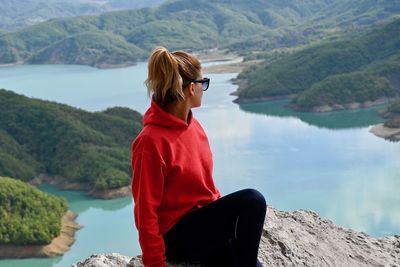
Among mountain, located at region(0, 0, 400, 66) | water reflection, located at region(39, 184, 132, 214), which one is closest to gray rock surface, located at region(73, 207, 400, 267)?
water reflection, located at region(39, 184, 132, 214)

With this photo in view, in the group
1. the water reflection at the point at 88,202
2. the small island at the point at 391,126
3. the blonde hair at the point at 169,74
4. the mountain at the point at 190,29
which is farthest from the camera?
the mountain at the point at 190,29

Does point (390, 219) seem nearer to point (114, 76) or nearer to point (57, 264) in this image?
point (57, 264)

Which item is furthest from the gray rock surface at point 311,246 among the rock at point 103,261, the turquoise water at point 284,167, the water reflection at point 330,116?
the water reflection at point 330,116

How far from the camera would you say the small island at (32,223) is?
2466 centimetres

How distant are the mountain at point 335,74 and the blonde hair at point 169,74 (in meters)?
49.3

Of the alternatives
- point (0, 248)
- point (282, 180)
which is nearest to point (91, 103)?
point (282, 180)

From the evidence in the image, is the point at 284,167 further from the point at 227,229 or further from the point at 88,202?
the point at 227,229

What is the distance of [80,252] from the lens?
2400 cm

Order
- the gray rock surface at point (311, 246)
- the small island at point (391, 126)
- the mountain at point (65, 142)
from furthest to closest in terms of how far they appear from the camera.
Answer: the small island at point (391, 126), the mountain at point (65, 142), the gray rock surface at point (311, 246)

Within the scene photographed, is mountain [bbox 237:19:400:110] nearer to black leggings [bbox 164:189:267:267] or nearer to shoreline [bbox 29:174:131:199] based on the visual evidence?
shoreline [bbox 29:174:131:199]

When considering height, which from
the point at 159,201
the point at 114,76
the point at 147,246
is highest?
the point at 159,201

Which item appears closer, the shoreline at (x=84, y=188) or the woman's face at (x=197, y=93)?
the woman's face at (x=197, y=93)

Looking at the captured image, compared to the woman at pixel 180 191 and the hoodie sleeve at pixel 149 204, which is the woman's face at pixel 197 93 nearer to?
the woman at pixel 180 191

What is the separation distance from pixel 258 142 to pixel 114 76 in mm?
40789
